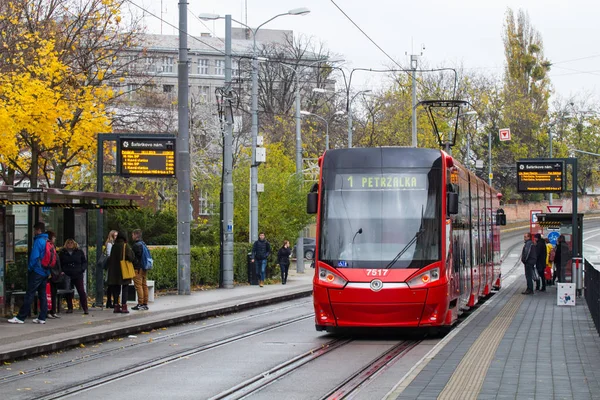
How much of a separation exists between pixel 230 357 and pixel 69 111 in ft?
53.7

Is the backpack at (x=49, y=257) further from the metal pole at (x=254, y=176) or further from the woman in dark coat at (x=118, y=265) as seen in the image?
the metal pole at (x=254, y=176)

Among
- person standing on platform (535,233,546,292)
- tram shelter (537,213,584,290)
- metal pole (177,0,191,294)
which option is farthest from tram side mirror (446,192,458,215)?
person standing on platform (535,233,546,292)

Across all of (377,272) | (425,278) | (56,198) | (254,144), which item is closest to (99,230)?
(56,198)

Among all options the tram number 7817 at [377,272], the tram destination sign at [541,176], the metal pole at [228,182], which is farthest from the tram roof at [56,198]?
the tram destination sign at [541,176]

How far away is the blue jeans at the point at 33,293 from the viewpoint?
18688mm

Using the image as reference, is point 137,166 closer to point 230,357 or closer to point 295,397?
point 230,357

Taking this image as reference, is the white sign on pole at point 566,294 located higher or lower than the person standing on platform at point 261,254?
lower

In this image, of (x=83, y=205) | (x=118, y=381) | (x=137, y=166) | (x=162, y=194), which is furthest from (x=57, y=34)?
(x=162, y=194)

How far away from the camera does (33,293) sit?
18.8 m

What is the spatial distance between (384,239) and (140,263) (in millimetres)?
6787

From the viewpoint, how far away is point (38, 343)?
15578 mm

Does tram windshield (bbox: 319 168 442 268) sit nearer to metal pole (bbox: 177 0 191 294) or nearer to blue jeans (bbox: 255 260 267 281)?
metal pole (bbox: 177 0 191 294)

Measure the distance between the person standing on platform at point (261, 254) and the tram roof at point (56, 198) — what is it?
1182 centimetres

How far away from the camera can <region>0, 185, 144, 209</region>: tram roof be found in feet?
57.2
